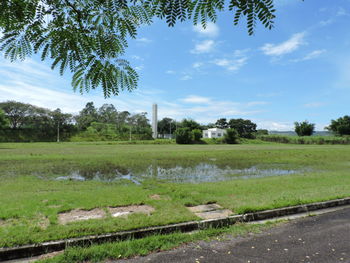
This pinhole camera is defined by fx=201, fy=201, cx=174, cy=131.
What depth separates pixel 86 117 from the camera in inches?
2749

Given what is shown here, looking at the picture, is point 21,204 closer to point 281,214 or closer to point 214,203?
point 214,203

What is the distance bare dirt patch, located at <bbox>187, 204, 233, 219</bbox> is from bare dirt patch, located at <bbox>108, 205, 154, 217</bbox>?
3.64 feet

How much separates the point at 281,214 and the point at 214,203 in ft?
5.67

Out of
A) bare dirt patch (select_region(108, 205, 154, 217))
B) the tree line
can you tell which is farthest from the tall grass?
bare dirt patch (select_region(108, 205, 154, 217))

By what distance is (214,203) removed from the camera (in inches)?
230

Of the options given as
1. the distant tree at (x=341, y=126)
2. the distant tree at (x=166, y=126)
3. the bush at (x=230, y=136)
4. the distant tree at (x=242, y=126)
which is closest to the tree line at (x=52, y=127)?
the distant tree at (x=166, y=126)

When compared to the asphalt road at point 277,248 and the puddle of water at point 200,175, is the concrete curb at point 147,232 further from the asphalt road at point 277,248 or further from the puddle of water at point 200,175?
the puddle of water at point 200,175

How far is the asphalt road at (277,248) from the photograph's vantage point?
10.3 ft

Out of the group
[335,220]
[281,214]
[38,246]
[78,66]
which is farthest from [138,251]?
[335,220]

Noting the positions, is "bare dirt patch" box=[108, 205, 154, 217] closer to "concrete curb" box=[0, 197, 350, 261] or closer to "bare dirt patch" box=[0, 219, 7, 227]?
"concrete curb" box=[0, 197, 350, 261]

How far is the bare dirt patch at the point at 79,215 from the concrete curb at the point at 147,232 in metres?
0.97

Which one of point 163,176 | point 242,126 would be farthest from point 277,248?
point 242,126

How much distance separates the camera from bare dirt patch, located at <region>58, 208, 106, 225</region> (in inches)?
178

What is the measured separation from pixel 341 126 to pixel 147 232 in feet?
271
